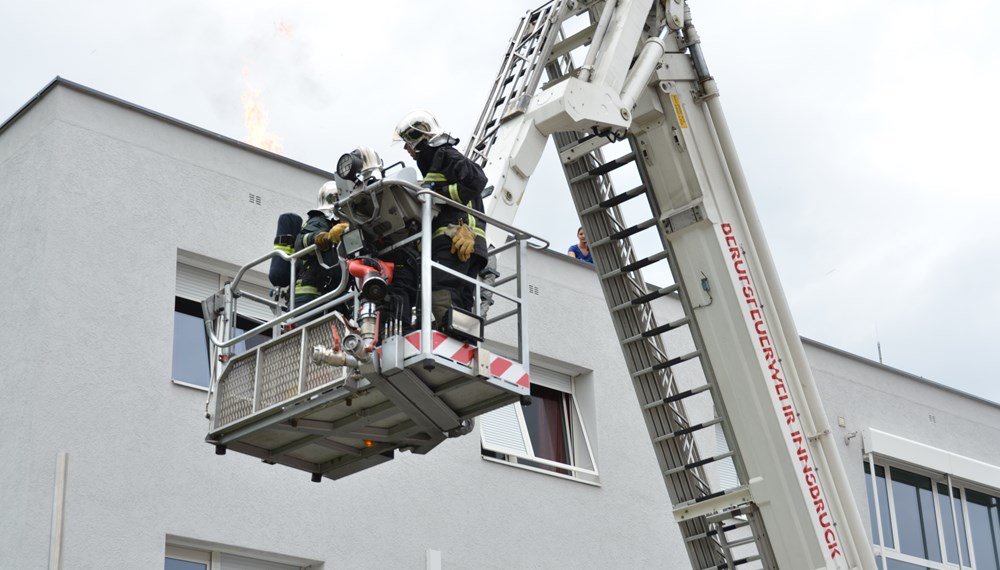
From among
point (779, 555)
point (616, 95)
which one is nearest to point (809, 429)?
point (779, 555)

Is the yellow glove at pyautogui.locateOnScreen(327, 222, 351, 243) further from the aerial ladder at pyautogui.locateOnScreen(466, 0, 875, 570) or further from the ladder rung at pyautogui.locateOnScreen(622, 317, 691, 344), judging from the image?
the ladder rung at pyautogui.locateOnScreen(622, 317, 691, 344)

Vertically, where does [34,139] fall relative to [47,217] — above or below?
above

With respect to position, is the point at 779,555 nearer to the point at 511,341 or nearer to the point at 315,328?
the point at 315,328

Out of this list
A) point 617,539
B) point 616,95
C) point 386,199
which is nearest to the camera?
point 386,199

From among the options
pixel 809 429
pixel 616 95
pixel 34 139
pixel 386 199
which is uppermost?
pixel 34 139

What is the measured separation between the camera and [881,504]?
18.7 m

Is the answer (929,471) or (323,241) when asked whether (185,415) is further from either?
(929,471)

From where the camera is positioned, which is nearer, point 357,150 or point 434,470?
point 357,150

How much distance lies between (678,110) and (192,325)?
16.0 feet

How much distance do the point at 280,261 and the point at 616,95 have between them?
2.53 m

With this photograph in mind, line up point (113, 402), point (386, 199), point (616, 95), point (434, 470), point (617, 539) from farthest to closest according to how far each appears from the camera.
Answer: point (617, 539), point (434, 470), point (113, 402), point (616, 95), point (386, 199)

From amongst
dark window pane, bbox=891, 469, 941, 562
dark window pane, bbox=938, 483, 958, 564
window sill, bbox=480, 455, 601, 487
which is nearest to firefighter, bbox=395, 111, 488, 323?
window sill, bbox=480, 455, 601, 487

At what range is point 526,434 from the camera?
1552 centimetres

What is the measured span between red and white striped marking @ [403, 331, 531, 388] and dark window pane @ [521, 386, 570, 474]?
685cm
